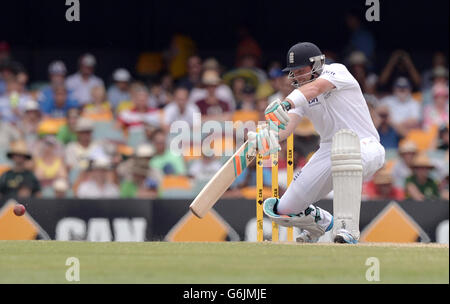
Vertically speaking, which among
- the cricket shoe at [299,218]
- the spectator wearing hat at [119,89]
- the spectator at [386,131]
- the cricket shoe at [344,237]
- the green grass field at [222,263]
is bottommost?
the green grass field at [222,263]

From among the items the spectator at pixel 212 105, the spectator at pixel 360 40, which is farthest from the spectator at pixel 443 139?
the spectator at pixel 212 105

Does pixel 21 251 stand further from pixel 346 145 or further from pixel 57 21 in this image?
pixel 57 21

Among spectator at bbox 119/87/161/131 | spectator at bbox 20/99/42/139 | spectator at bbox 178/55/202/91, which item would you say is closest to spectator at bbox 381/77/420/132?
spectator at bbox 178/55/202/91

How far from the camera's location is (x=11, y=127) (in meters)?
14.2

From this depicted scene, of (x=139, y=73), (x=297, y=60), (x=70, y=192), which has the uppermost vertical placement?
(x=139, y=73)

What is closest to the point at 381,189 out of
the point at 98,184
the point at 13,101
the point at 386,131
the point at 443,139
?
the point at 443,139

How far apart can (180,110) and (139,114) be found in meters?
0.56

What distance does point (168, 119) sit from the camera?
45.9ft

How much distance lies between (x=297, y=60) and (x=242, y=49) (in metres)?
7.32

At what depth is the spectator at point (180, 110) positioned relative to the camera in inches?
549

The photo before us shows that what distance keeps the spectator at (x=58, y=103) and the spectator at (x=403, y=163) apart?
173 inches

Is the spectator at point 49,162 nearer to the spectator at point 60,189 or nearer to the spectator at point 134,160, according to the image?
the spectator at point 60,189

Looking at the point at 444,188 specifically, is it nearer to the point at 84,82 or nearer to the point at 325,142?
the point at 325,142

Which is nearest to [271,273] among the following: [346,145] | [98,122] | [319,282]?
[319,282]
